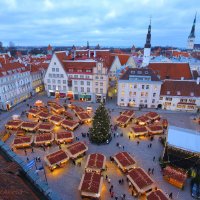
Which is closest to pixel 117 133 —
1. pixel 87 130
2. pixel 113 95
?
pixel 87 130

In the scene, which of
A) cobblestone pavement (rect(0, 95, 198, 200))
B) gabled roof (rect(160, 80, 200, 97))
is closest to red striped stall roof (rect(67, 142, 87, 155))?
cobblestone pavement (rect(0, 95, 198, 200))

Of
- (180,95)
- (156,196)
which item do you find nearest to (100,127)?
(156,196)

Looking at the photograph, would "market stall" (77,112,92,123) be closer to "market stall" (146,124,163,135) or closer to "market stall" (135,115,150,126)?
"market stall" (135,115,150,126)

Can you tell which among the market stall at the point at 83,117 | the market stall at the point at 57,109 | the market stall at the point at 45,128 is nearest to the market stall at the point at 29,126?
the market stall at the point at 45,128

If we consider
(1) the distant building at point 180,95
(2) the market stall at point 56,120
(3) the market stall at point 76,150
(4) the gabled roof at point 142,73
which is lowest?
(3) the market stall at point 76,150

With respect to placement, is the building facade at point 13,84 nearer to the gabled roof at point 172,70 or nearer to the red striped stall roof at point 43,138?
the red striped stall roof at point 43,138

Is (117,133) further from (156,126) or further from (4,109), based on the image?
(4,109)
